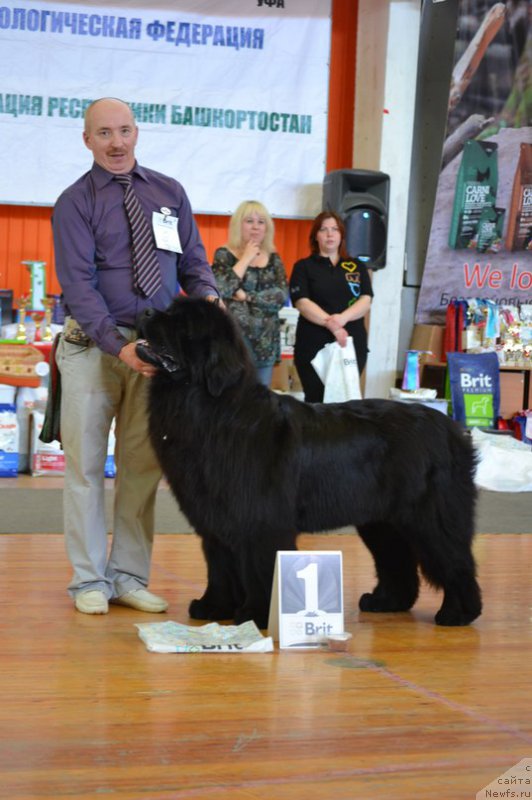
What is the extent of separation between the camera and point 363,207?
312 inches

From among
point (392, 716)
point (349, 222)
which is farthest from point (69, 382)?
point (349, 222)

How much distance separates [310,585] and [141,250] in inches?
47.4

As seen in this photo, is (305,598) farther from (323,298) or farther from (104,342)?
(323,298)

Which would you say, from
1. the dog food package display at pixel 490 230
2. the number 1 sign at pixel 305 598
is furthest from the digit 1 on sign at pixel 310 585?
the dog food package display at pixel 490 230

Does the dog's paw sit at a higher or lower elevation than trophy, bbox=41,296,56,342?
lower

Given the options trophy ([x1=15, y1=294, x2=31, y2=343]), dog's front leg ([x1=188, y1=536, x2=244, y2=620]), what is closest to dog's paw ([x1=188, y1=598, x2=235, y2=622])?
dog's front leg ([x1=188, y1=536, x2=244, y2=620])

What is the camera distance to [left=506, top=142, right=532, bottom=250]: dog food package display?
28.0ft

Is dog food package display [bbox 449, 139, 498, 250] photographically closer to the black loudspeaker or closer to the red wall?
the black loudspeaker

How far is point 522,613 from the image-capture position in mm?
3670

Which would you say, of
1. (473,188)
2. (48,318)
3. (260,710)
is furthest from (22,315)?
(260,710)

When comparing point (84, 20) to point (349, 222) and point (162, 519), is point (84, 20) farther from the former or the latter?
point (162, 519)

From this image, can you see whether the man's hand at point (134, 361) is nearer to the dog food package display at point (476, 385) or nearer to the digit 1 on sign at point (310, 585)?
the digit 1 on sign at point (310, 585)

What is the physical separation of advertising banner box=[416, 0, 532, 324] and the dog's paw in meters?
5.65

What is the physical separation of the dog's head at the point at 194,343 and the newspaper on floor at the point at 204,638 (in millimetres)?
718
